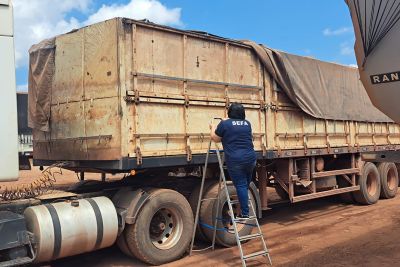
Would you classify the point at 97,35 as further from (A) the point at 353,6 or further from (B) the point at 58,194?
(A) the point at 353,6

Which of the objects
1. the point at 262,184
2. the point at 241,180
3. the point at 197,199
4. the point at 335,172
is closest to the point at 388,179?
the point at 335,172

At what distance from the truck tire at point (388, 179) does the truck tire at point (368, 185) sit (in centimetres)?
30

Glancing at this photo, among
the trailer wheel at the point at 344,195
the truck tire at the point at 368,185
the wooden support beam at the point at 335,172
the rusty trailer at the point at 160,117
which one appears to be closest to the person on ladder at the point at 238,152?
the rusty trailer at the point at 160,117

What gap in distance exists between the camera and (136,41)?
604cm

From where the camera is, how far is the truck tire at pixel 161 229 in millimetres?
5918

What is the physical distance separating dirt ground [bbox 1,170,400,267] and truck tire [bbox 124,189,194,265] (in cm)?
24

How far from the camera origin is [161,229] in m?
6.32

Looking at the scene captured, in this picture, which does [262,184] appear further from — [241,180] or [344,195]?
[344,195]

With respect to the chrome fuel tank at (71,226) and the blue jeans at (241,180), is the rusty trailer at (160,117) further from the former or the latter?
the blue jeans at (241,180)

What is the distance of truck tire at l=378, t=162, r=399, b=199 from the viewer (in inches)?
450

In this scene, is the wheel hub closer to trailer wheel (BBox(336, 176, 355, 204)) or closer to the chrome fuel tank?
the chrome fuel tank

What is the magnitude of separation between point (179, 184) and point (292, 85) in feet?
9.92

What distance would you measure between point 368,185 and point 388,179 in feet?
3.81

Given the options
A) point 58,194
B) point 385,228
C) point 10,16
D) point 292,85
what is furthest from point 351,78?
point 10,16
